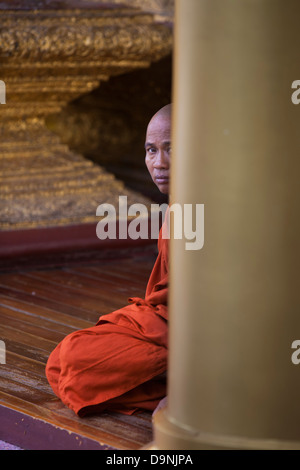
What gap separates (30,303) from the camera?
4.07 meters

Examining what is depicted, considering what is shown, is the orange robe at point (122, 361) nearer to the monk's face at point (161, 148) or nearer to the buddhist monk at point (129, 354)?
the buddhist monk at point (129, 354)

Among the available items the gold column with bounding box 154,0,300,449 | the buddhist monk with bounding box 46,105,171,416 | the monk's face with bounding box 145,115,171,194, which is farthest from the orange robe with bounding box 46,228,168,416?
the gold column with bounding box 154,0,300,449

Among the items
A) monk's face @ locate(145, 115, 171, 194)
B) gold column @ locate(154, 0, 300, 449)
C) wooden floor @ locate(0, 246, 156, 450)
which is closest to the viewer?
gold column @ locate(154, 0, 300, 449)

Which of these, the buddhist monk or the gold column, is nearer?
the gold column

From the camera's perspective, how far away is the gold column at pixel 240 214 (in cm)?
197

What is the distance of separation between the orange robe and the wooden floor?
0.05 metres

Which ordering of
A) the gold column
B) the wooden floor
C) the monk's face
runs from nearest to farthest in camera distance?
the gold column < the wooden floor < the monk's face

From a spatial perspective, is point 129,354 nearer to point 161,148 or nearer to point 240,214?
point 161,148

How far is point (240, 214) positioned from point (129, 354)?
844 millimetres

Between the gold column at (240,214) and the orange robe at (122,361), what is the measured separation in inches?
23.3

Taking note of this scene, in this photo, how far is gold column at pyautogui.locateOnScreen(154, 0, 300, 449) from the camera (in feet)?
6.46

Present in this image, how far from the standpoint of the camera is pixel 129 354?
2701 millimetres

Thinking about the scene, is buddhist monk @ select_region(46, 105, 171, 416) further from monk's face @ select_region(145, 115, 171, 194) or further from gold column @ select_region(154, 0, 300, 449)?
gold column @ select_region(154, 0, 300, 449)

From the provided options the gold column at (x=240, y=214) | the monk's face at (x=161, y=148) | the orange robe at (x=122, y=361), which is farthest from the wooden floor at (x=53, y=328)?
the monk's face at (x=161, y=148)
